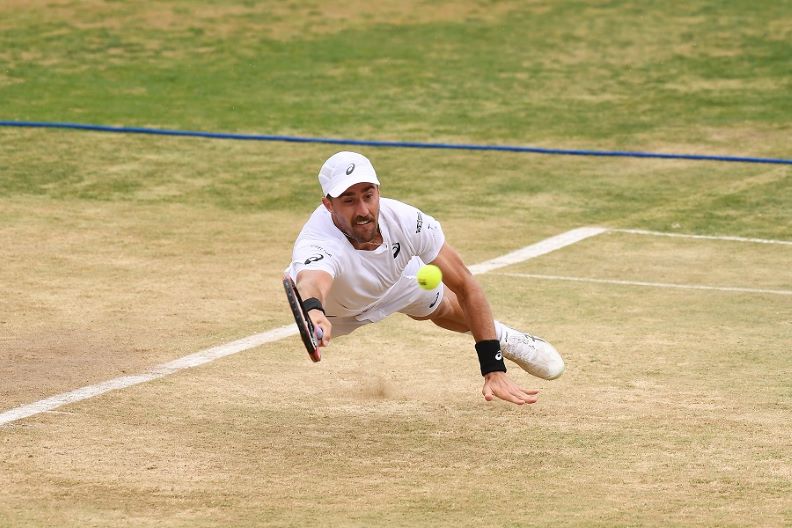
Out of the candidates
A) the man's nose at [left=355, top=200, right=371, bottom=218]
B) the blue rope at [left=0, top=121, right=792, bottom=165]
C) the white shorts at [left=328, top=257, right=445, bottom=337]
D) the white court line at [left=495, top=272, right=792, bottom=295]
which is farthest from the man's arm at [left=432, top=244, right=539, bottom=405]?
the blue rope at [left=0, top=121, right=792, bottom=165]

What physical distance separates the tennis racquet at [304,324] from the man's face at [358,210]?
78 centimetres

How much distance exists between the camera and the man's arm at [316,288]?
319 inches

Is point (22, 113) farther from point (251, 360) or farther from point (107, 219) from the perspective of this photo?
point (251, 360)

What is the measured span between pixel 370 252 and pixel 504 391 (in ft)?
3.70

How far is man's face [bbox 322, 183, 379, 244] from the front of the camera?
28.5 feet

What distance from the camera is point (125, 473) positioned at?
823 cm

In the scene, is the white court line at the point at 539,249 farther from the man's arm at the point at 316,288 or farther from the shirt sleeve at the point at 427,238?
the man's arm at the point at 316,288

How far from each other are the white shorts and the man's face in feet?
2.32

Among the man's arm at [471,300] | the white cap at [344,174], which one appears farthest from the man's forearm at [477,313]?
the white cap at [344,174]

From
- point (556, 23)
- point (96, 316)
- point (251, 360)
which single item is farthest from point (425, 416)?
point (556, 23)

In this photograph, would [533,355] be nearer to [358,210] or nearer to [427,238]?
[427,238]

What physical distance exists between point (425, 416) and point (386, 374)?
101 centimetres

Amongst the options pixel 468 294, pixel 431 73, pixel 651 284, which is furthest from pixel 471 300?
pixel 431 73

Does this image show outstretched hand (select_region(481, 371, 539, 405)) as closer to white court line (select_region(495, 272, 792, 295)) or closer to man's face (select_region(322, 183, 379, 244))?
man's face (select_region(322, 183, 379, 244))
